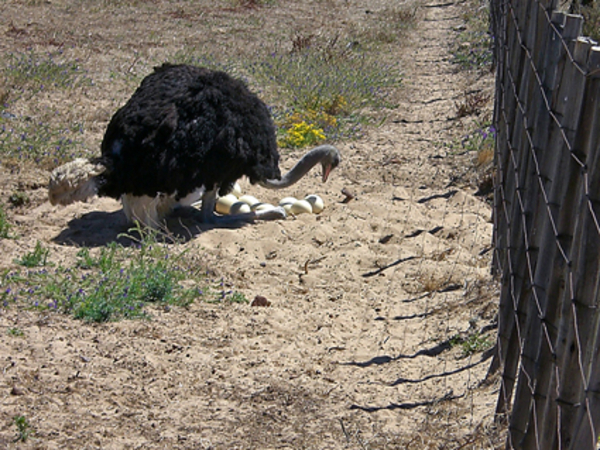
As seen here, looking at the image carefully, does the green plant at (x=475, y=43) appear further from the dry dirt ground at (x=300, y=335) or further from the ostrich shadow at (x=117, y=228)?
the ostrich shadow at (x=117, y=228)

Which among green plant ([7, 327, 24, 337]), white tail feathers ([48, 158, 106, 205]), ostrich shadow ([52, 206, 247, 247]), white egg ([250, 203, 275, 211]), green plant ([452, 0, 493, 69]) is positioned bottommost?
ostrich shadow ([52, 206, 247, 247])

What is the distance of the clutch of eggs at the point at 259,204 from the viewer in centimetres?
742

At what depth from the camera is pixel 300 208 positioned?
7391 mm

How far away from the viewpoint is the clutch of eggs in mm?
7418

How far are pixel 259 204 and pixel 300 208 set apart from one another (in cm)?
45

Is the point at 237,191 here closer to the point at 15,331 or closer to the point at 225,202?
the point at 225,202

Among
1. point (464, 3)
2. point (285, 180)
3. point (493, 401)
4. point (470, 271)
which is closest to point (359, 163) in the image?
point (285, 180)

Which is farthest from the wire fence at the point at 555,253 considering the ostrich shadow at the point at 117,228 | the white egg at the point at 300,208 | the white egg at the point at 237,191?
the white egg at the point at 237,191

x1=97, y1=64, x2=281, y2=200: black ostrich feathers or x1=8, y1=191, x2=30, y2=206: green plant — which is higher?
x1=97, y1=64, x2=281, y2=200: black ostrich feathers

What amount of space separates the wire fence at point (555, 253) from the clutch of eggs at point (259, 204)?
356cm

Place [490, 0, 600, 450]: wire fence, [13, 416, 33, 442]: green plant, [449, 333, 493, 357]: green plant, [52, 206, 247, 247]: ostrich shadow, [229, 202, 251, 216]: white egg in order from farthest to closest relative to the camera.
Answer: [229, 202, 251, 216]: white egg < [52, 206, 247, 247]: ostrich shadow < [449, 333, 493, 357]: green plant < [13, 416, 33, 442]: green plant < [490, 0, 600, 450]: wire fence

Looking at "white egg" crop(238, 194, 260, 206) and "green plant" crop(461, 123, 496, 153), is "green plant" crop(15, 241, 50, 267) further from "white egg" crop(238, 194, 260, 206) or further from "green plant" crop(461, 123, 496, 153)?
"green plant" crop(461, 123, 496, 153)

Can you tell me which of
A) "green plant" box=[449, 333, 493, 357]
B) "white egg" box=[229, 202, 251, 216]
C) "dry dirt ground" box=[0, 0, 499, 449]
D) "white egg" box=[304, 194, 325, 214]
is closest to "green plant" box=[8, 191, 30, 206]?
"dry dirt ground" box=[0, 0, 499, 449]

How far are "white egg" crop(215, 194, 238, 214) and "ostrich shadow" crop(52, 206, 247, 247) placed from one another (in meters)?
0.25
